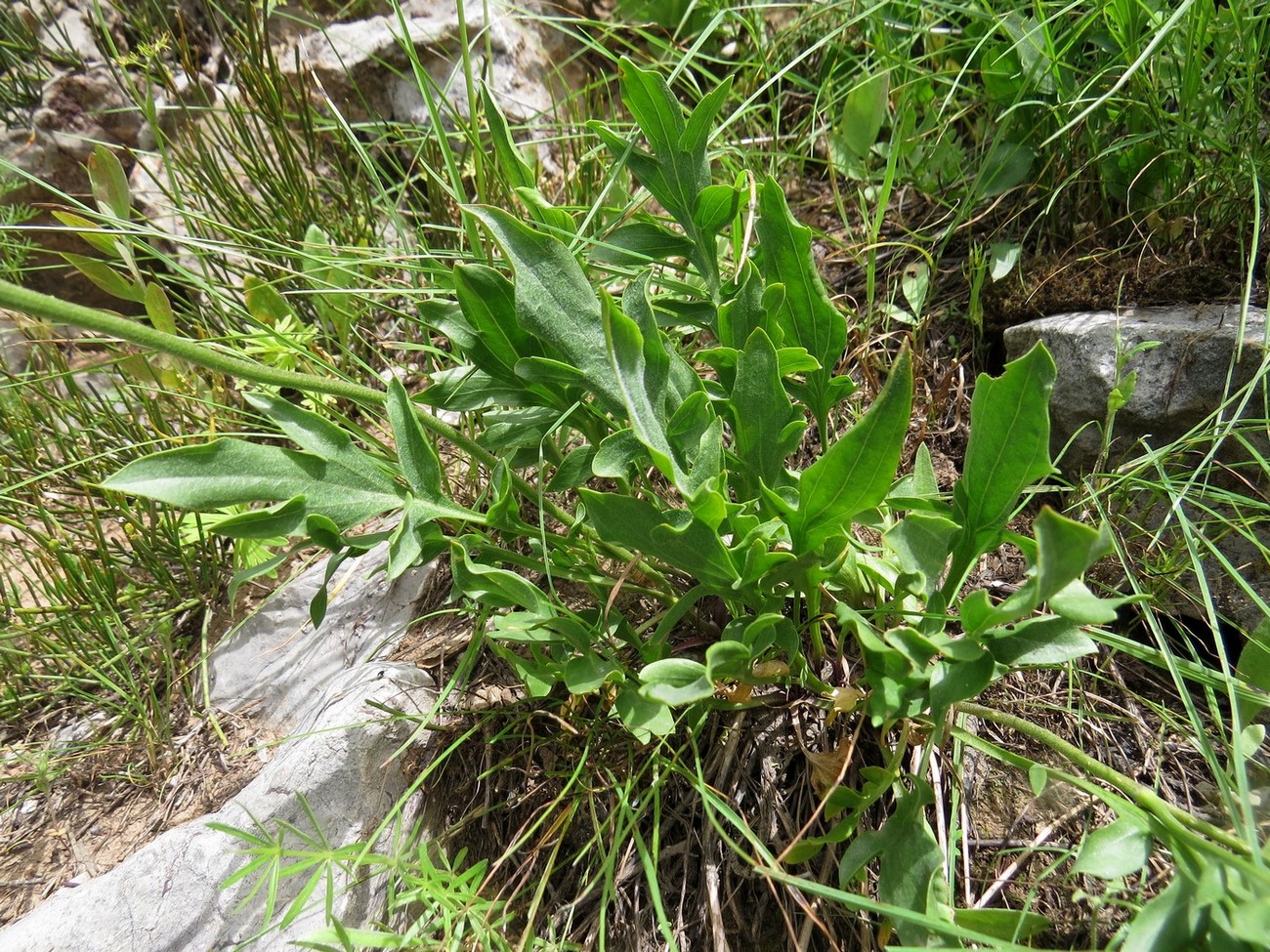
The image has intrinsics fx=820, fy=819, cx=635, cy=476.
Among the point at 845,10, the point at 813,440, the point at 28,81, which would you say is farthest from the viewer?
the point at 28,81

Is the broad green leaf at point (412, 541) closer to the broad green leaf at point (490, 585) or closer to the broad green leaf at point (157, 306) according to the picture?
the broad green leaf at point (490, 585)

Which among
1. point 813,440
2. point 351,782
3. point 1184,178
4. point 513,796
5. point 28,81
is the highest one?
point 28,81

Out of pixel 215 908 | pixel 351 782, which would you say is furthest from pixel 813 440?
pixel 215 908

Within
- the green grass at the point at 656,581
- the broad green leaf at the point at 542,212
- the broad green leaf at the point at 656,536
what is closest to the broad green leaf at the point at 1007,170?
the green grass at the point at 656,581

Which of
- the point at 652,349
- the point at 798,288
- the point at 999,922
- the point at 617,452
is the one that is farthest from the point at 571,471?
the point at 999,922

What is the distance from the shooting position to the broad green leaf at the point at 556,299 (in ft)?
3.74

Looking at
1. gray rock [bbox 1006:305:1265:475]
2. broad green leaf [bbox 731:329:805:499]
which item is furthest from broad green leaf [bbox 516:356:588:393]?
gray rock [bbox 1006:305:1265:475]

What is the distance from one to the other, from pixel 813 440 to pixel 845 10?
122cm

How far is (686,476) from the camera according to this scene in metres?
1.12

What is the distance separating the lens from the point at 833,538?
1.09 metres

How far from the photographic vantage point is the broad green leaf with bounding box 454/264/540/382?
4.03 feet

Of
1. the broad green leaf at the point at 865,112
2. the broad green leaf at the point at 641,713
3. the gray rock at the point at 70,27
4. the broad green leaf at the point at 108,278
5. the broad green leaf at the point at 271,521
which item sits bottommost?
the broad green leaf at the point at 641,713

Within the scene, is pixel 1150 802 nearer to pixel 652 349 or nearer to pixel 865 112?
pixel 652 349

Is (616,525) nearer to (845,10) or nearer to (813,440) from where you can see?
(813,440)
